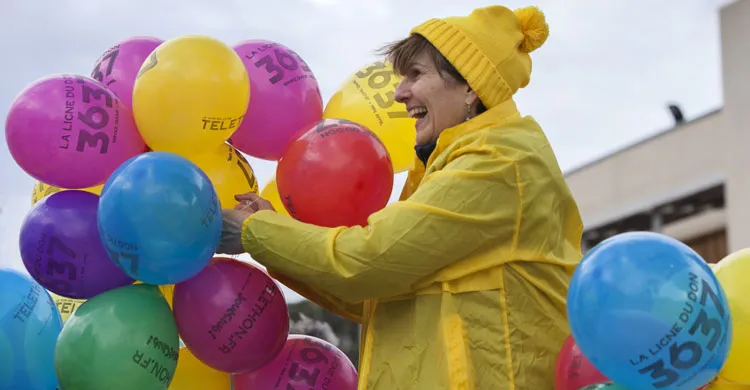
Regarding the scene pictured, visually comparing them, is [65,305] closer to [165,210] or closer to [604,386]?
[165,210]

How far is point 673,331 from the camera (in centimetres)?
283

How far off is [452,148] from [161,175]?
0.86 m

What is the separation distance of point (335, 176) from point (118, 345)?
841 millimetres

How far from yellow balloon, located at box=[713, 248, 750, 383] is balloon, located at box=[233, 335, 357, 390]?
129 cm

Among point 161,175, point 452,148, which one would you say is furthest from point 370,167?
point 161,175

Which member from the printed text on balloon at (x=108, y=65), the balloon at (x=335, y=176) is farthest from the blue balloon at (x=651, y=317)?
the printed text on balloon at (x=108, y=65)

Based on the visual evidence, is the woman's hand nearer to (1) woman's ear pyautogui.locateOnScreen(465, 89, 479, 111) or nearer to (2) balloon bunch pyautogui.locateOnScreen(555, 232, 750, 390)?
(1) woman's ear pyautogui.locateOnScreen(465, 89, 479, 111)

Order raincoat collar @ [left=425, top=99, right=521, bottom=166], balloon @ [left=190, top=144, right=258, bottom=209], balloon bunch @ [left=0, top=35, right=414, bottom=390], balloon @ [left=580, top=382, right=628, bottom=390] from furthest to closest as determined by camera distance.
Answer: balloon @ [left=190, top=144, right=258, bottom=209] < raincoat collar @ [left=425, top=99, right=521, bottom=166] < balloon bunch @ [left=0, top=35, right=414, bottom=390] < balloon @ [left=580, top=382, right=628, bottom=390]

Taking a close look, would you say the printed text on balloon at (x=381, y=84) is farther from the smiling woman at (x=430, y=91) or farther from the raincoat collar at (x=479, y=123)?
the raincoat collar at (x=479, y=123)

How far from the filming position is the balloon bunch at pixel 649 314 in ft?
9.32

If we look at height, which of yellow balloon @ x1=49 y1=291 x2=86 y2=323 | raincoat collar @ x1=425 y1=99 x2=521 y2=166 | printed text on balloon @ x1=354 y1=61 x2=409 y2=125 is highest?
raincoat collar @ x1=425 y1=99 x2=521 y2=166

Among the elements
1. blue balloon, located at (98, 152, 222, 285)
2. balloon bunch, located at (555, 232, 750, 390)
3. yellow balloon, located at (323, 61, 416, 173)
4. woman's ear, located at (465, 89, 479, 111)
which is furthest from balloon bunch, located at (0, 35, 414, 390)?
balloon bunch, located at (555, 232, 750, 390)

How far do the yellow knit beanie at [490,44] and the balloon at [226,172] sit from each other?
769 mm

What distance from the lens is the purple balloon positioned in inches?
141
